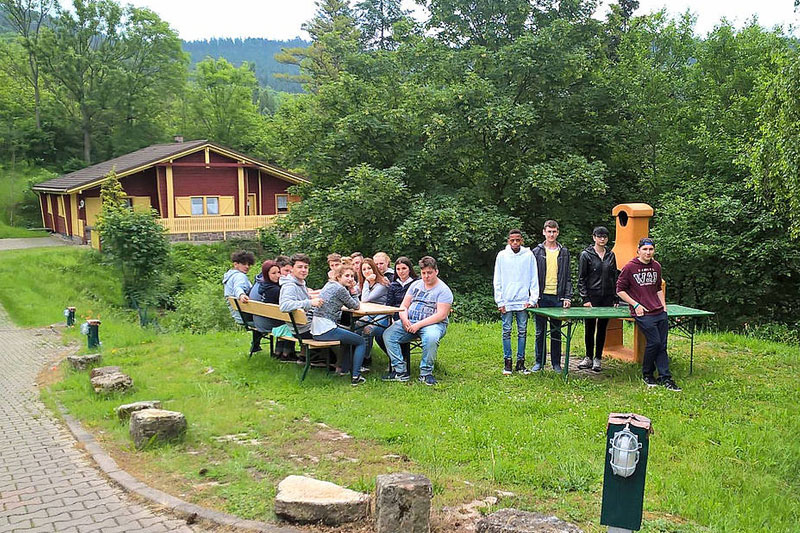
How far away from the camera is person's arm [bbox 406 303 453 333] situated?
7.48 metres

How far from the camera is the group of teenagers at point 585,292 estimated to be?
24.1ft

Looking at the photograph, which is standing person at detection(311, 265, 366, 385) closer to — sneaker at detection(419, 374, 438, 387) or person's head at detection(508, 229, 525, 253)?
sneaker at detection(419, 374, 438, 387)

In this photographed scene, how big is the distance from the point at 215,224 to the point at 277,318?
74.5 ft

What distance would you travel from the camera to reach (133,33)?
46.9m

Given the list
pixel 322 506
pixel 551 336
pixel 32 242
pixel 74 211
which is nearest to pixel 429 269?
pixel 551 336

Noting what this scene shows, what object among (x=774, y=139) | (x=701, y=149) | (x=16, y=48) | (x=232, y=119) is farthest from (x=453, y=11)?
(x=16, y=48)

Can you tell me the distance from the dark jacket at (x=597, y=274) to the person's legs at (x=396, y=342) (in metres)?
2.42

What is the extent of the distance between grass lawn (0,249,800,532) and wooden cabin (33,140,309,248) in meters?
21.0

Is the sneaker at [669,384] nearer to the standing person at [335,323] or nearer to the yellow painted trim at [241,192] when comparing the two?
the standing person at [335,323]

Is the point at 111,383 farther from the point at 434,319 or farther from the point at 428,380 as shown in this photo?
the point at 434,319

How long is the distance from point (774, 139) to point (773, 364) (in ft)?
12.9

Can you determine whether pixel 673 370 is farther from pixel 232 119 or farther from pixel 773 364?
pixel 232 119

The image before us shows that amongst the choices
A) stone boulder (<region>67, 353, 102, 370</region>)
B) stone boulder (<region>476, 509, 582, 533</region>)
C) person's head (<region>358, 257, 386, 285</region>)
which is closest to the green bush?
stone boulder (<region>67, 353, 102, 370</region>)

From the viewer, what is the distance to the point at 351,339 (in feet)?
24.7
